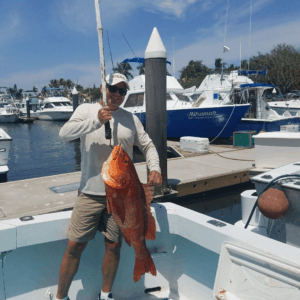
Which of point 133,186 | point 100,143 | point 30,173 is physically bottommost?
point 30,173

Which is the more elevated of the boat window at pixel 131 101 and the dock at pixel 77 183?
the boat window at pixel 131 101

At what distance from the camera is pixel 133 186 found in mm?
1989

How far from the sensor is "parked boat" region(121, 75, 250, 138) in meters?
13.7

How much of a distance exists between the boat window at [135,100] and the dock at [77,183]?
6.37m

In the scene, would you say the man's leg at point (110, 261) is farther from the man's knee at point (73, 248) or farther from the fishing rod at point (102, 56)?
the fishing rod at point (102, 56)

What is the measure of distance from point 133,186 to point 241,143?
10.7 metres

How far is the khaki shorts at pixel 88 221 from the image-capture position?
2.23 meters

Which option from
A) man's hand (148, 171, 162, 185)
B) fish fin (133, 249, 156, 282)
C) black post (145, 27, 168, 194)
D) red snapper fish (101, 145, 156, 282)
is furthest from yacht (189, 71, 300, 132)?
fish fin (133, 249, 156, 282)

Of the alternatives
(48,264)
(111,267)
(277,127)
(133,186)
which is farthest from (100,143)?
(277,127)

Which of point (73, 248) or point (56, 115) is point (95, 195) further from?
point (56, 115)

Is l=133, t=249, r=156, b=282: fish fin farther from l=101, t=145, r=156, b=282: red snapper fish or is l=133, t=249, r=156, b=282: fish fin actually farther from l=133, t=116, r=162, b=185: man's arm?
l=133, t=116, r=162, b=185: man's arm

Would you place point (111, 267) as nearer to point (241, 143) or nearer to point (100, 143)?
point (100, 143)

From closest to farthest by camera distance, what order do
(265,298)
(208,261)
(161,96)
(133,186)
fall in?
1. (265,298)
2. (133,186)
3. (208,261)
4. (161,96)

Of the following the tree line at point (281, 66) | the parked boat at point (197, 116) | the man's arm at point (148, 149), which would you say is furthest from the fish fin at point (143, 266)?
the tree line at point (281, 66)
